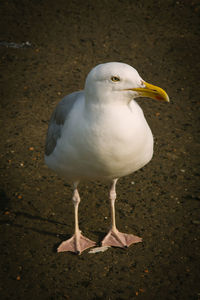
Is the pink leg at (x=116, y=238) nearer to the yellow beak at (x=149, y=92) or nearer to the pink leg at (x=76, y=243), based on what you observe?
the pink leg at (x=76, y=243)

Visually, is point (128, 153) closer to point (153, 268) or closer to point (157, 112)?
point (153, 268)

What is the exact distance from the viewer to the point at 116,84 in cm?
330

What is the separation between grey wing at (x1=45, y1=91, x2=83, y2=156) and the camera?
3.94 meters

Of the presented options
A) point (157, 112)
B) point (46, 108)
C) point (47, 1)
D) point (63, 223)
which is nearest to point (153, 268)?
point (63, 223)

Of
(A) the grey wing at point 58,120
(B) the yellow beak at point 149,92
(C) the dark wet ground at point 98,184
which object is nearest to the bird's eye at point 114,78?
(B) the yellow beak at point 149,92

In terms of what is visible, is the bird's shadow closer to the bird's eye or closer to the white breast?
the white breast

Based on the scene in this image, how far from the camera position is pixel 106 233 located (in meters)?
4.60

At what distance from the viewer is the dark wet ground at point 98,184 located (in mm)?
4031

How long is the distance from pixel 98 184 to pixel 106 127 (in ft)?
6.59

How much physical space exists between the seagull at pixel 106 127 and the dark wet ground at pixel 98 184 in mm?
1003

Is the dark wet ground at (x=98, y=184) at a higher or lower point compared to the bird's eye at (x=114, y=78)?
lower

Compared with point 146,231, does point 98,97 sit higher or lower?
higher

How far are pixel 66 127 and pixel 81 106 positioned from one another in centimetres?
25

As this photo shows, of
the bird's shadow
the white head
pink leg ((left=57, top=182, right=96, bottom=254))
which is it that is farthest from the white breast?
the bird's shadow
